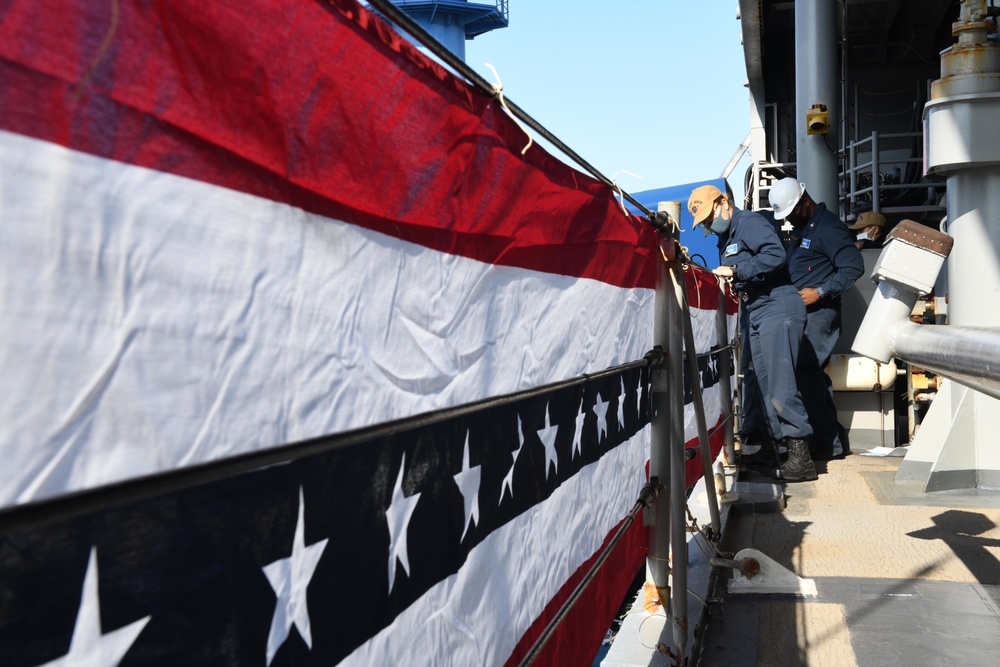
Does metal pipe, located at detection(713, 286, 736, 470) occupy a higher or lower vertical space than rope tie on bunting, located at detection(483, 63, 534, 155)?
lower

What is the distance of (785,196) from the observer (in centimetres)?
675

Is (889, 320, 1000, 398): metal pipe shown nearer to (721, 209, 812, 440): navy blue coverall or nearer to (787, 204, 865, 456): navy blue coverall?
(721, 209, 812, 440): navy blue coverall

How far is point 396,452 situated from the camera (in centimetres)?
117

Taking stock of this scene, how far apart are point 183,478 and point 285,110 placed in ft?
1.24

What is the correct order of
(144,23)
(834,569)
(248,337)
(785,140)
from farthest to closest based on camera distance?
(785,140)
(834,569)
(248,337)
(144,23)

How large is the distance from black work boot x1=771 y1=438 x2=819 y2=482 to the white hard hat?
1.71 metres

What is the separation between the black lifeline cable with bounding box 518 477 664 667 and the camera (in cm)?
169

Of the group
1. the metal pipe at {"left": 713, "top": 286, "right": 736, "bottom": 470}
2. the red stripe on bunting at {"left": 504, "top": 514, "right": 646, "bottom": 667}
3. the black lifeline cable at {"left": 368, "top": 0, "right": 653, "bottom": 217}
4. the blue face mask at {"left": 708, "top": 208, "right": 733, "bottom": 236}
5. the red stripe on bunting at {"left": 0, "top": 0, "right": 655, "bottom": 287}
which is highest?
the blue face mask at {"left": 708, "top": 208, "right": 733, "bottom": 236}

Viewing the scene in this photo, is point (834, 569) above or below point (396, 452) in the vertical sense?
below

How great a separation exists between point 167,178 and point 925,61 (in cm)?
1709

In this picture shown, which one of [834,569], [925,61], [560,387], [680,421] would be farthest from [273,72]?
[925,61]

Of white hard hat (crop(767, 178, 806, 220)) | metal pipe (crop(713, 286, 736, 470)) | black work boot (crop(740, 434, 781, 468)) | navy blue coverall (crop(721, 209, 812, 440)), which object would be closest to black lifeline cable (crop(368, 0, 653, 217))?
metal pipe (crop(713, 286, 736, 470))

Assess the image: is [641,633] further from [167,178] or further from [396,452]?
[167,178]

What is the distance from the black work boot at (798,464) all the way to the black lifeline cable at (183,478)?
16.3 ft
